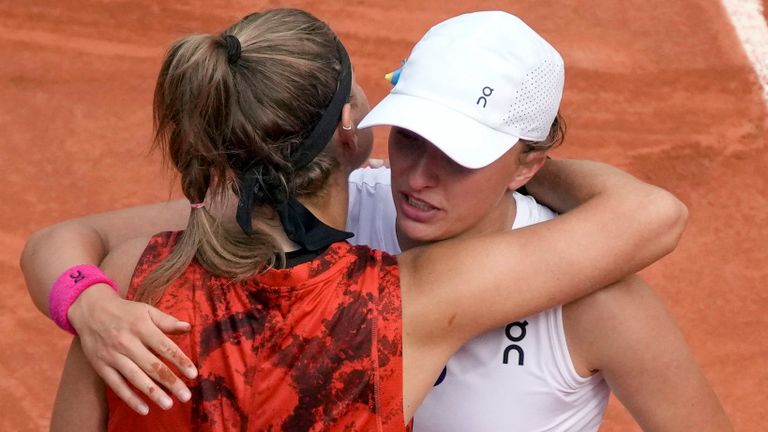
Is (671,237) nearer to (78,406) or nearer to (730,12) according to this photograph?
(78,406)

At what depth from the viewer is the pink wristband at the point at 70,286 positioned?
245 cm

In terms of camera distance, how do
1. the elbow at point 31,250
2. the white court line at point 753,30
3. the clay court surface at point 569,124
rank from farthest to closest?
1. the white court line at point 753,30
2. the clay court surface at point 569,124
3. the elbow at point 31,250

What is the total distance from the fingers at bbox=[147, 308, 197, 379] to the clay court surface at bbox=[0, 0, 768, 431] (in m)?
2.82

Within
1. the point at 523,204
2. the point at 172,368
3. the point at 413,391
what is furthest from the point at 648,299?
the point at 172,368

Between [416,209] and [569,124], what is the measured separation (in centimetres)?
405

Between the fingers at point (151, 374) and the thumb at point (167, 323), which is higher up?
the thumb at point (167, 323)

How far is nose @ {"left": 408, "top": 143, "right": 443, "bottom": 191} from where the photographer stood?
2.61 m

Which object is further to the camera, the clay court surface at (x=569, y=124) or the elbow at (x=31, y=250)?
the clay court surface at (x=569, y=124)

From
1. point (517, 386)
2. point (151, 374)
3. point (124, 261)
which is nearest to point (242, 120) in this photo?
point (124, 261)

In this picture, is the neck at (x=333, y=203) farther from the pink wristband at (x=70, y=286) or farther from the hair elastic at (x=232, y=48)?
the pink wristband at (x=70, y=286)

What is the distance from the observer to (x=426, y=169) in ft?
8.61

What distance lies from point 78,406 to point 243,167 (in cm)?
64

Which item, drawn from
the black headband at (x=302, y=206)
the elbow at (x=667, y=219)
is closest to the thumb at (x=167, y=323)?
the black headband at (x=302, y=206)

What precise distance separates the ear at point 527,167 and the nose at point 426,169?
0.22 meters
